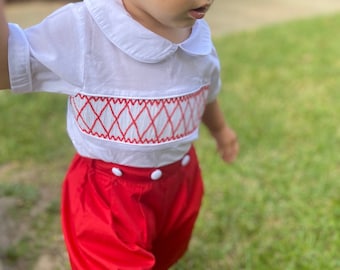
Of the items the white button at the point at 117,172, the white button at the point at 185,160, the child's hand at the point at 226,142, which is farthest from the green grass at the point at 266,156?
the white button at the point at 117,172

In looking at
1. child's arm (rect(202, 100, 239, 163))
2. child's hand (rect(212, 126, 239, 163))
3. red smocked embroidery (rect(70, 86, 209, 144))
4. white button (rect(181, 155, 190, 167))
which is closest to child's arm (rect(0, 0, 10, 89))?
red smocked embroidery (rect(70, 86, 209, 144))

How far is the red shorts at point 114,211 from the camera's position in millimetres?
1317

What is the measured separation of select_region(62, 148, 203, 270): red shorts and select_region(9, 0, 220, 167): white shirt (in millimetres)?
44

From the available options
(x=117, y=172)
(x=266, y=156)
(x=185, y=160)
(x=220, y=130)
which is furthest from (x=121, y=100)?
(x=266, y=156)

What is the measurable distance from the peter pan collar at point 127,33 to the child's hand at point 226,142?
505mm

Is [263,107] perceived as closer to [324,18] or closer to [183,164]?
[183,164]

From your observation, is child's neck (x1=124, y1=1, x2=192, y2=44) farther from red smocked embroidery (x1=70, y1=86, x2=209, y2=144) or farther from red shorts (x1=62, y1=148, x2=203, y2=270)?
red shorts (x1=62, y1=148, x2=203, y2=270)

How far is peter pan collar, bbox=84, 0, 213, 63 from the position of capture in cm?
122

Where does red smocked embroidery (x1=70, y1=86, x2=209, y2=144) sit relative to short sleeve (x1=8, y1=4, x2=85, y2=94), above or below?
below

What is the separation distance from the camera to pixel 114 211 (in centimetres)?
133

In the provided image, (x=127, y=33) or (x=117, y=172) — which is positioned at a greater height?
Answer: (x=127, y=33)

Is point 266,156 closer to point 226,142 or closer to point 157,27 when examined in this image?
point 226,142

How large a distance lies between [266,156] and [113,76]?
1.56m

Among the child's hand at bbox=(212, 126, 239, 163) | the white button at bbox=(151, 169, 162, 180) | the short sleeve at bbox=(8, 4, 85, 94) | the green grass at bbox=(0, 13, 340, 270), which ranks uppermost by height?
the short sleeve at bbox=(8, 4, 85, 94)
